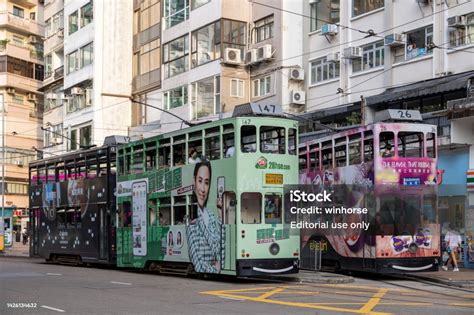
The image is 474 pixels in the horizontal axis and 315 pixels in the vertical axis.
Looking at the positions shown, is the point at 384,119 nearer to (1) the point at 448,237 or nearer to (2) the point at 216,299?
(1) the point at 448,237

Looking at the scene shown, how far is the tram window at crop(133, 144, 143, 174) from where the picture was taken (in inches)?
928

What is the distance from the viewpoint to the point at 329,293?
16906mm

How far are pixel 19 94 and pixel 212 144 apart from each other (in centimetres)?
4710

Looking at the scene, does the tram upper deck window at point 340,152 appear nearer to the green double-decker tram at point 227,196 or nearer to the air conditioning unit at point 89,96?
the green double-decker tram at point 227,196

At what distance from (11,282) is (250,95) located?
19165 millimetres

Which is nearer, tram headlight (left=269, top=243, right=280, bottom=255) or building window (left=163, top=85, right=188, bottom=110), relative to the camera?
tram headlight (left=269, top=243, right=280, bottom=255)

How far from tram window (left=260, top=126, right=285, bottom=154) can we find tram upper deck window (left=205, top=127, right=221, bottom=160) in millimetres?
1218

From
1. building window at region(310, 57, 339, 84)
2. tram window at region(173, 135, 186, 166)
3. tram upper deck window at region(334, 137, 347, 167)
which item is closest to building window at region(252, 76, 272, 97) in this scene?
building window at region(310, 57, 339, 84)

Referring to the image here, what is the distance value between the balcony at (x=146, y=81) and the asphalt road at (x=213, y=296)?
21456 mm

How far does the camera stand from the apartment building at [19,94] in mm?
61750

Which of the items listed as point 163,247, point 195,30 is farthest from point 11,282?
point 195,30

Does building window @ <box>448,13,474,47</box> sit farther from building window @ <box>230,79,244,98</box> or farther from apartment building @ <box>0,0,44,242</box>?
apartment building @ <box>0,0,44,242</box>

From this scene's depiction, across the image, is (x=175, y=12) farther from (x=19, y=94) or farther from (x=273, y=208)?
(x=19, y=94)

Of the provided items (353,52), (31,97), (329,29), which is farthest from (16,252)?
(353,52)
